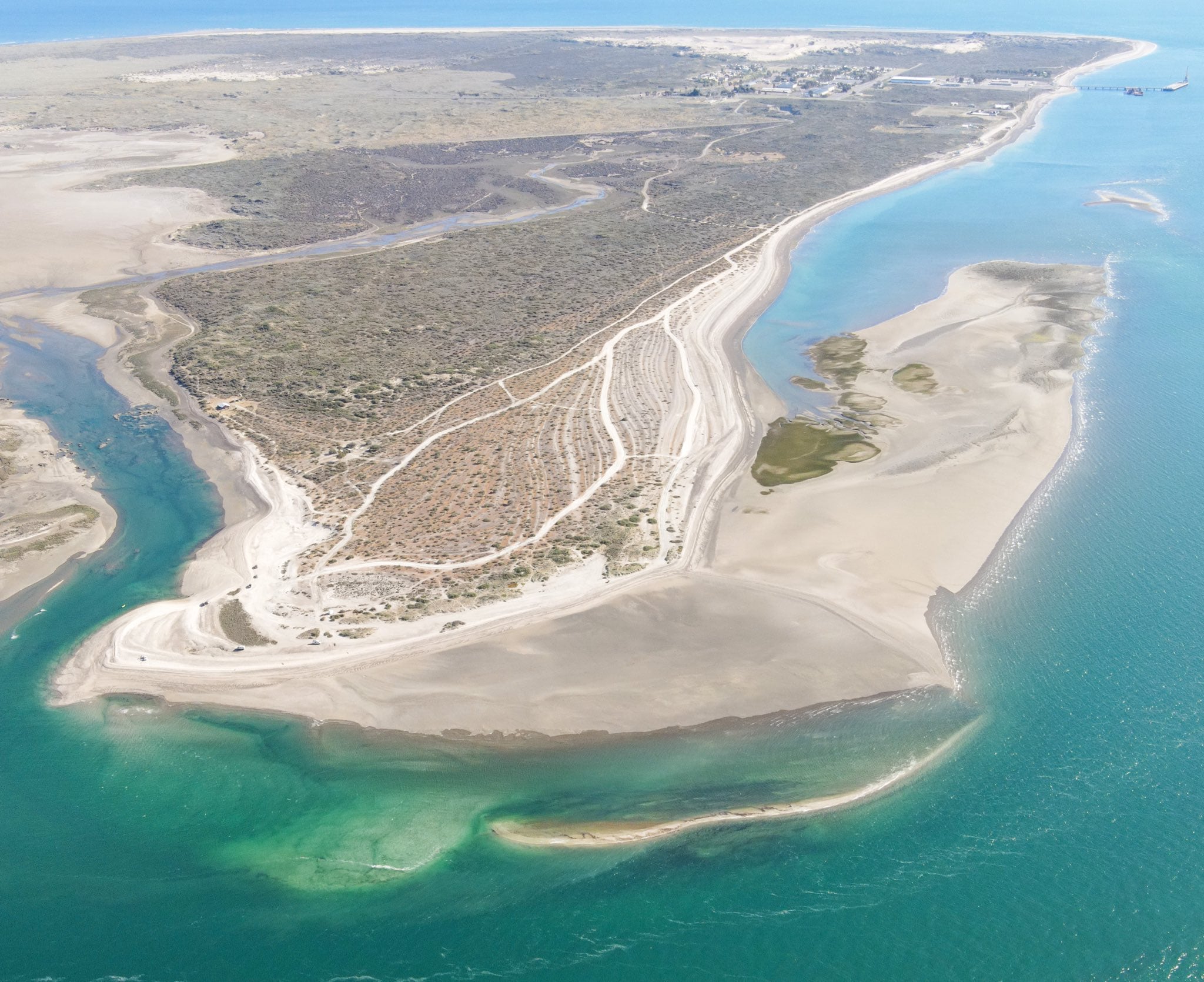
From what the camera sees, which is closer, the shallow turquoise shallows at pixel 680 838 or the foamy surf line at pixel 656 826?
the shallow turquoise shallows at pixel 680 838

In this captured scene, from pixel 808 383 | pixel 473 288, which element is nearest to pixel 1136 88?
pixel 808 383

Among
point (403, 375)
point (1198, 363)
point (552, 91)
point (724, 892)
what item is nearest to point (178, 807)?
point (724, 892)

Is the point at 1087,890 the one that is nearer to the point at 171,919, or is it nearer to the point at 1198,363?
the point at 171,919

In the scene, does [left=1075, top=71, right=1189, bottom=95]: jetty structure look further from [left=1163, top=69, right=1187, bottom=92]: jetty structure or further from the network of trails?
the network of trails

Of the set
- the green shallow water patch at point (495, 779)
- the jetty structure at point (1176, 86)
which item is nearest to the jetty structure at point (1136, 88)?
the jetty structure at point (1176, 86)

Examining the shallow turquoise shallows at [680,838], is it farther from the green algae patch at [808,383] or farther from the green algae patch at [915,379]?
the green algae patch at [808,383]

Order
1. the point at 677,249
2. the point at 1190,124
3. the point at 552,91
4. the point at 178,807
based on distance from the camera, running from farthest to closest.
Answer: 1. the point at 552,91
2. the point at 1190,124
3. the point at 677,249
4. the point at 178,807

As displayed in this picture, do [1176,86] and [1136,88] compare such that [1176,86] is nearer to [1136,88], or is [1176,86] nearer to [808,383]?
[1136,88]
